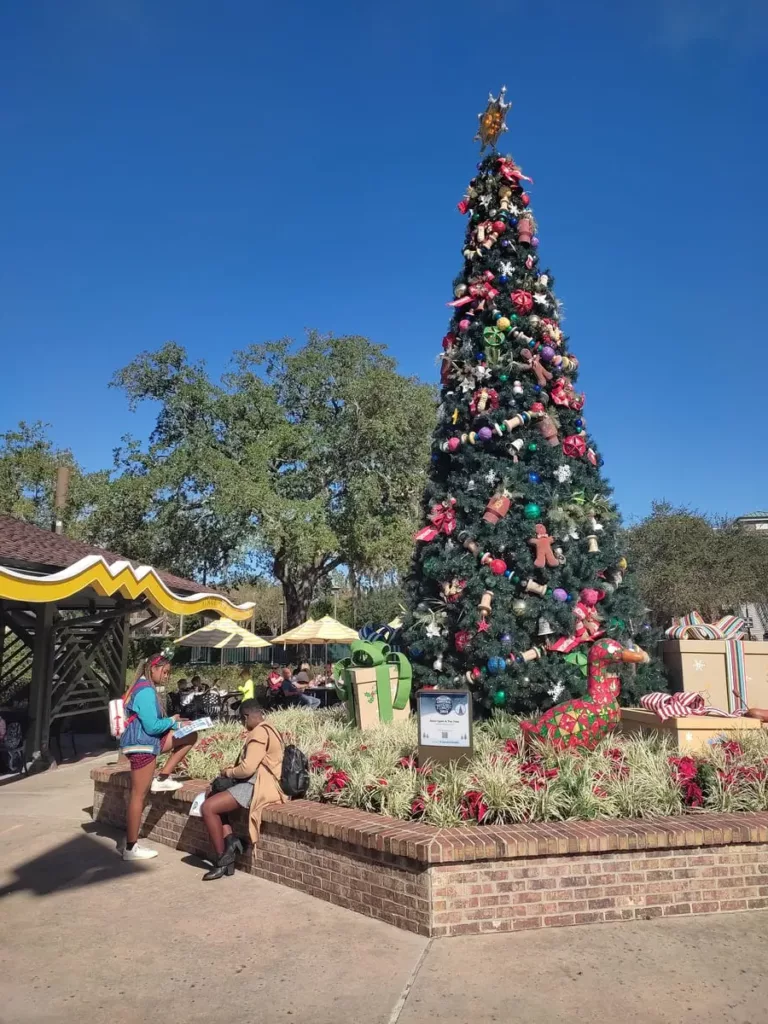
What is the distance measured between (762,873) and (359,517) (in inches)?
760

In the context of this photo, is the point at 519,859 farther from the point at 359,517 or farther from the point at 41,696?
the point at 359,517

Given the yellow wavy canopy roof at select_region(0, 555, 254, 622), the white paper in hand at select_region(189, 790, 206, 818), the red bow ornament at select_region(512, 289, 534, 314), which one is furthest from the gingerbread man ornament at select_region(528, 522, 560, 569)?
the yellow wavy canopy roof at select_region(0, 555, 254, 622)

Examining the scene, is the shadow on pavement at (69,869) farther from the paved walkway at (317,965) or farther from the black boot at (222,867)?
the black boot at (222,867)

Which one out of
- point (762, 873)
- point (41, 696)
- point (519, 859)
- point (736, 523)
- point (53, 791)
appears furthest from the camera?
point (736, 523)

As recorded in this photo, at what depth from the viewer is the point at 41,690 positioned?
10.7m

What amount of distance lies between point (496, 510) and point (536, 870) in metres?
4.71

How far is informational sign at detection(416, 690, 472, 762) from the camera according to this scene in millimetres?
5590

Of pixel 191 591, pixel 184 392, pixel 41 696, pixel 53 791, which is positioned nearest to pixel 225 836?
pixel 53 791

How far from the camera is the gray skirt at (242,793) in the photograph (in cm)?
566

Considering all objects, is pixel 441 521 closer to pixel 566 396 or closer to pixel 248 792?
pixel 566 396

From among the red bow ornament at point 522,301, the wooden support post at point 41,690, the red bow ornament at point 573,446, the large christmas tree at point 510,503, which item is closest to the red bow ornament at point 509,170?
the large christmas tree at point 510,503

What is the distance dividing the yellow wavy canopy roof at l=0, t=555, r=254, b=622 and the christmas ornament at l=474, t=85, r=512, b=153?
752cm

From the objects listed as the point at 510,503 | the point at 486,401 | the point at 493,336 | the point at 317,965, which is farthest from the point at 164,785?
the point at 493,336

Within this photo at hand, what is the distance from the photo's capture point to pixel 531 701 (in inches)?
329
